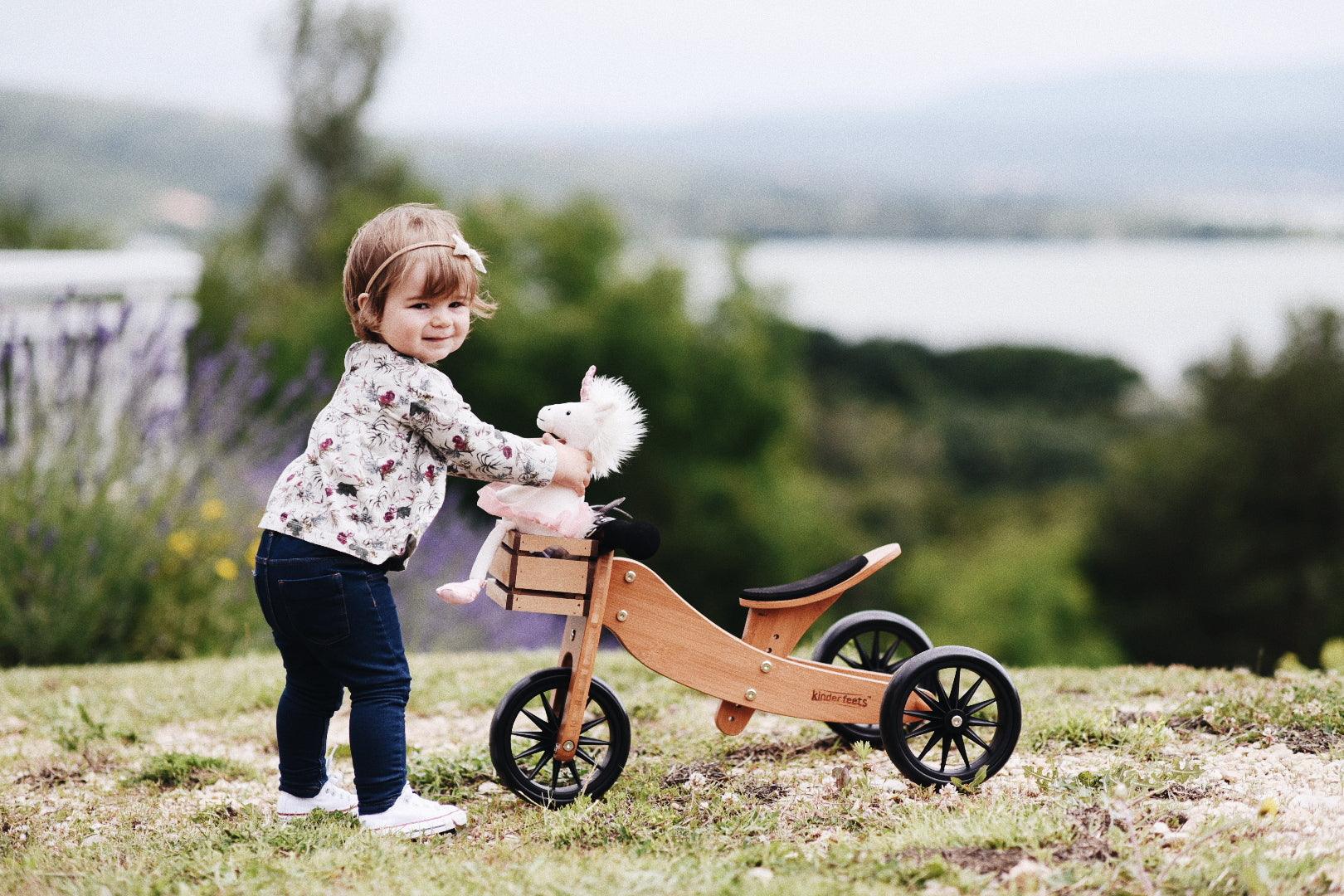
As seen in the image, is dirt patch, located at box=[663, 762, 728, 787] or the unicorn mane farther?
dirt patch, located at box=[663, 762, 728, 787]

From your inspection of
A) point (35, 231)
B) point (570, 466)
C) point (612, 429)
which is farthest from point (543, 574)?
point (35, 231)

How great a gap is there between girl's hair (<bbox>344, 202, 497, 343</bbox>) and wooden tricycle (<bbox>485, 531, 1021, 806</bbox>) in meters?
0.70

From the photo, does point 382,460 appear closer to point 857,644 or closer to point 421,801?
point 421,801

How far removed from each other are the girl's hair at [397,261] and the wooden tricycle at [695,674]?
2.29ft

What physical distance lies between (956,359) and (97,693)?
61650mm

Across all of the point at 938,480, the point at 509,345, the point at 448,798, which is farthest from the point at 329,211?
the point at 448,798

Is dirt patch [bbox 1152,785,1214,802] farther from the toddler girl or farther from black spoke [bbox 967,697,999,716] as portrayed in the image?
the toddler girl

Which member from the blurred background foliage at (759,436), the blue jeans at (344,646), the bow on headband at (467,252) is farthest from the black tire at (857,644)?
the blurred background foliage at (759,436)

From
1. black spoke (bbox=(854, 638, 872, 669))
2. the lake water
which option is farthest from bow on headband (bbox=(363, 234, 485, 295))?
the lake water

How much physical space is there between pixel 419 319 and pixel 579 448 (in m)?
0.55

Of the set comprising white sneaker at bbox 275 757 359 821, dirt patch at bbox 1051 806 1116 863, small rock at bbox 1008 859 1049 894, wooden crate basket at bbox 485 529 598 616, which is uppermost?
wooden crate basket at bbox 485 529 598 616

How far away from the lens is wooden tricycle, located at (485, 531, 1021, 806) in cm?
342

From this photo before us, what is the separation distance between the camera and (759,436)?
31.7 m

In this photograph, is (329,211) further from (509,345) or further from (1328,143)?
(1328,143)
